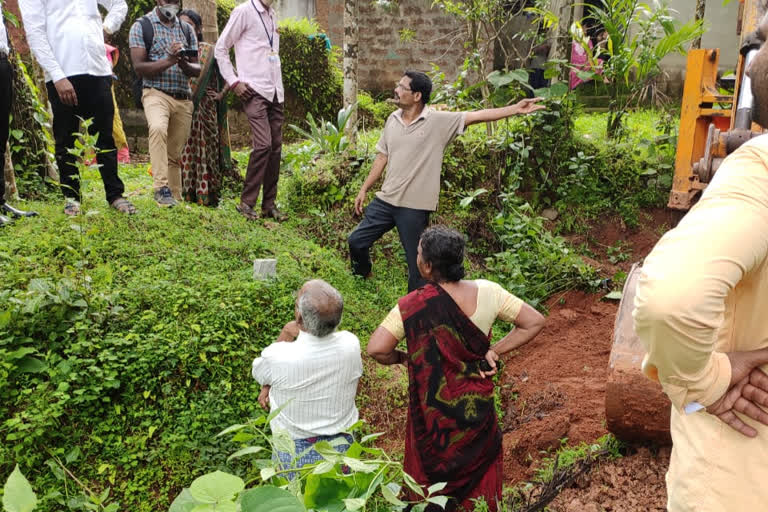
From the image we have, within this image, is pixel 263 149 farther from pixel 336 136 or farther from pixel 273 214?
pixel 336 136

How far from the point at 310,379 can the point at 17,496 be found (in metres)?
1.97

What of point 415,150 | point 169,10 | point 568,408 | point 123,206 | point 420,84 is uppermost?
point 169,10

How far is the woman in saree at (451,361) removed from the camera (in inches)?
115

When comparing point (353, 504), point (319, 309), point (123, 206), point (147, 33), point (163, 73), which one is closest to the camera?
point (353, 504)

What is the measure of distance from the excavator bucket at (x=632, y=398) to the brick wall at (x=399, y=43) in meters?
10.4

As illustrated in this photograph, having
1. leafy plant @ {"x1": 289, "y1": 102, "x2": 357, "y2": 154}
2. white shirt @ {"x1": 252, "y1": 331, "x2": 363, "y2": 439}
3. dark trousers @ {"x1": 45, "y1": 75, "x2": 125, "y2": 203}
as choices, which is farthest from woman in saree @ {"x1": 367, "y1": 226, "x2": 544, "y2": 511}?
leafy plant @ {"x1": 289, "y1": 102, "x2": 357, "y2": 154}

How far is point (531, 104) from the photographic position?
16.0ft

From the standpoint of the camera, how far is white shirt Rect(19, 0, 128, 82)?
4.64 m

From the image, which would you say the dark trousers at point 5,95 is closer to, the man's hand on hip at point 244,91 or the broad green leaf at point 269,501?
the man's hand on hip at point 244,91

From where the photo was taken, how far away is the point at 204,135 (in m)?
6.00

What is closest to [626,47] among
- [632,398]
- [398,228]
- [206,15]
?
[398,228]

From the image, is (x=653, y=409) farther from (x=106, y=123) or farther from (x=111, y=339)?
(x=106, y=123)

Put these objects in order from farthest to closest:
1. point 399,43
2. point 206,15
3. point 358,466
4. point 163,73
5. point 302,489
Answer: point 399,43
point 206,15
point 163,73
point 302,489
point 358,466

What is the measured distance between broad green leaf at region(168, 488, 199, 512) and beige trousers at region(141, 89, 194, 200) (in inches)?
190
